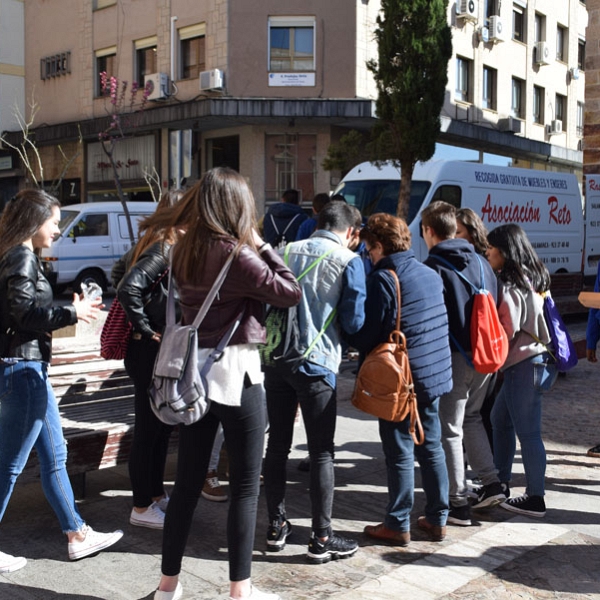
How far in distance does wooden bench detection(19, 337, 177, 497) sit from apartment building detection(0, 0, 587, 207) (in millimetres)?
13520

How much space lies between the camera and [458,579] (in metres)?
3.82

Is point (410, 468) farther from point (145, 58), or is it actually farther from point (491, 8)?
point (491, 8)

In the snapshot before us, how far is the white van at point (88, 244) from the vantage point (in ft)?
54.1

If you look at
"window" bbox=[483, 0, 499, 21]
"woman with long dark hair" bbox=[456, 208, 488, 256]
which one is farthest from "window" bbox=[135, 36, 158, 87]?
"woman with long dark hair" bbox=[456, 208, 488, 256]

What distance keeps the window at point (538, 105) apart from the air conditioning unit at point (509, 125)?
3.04m

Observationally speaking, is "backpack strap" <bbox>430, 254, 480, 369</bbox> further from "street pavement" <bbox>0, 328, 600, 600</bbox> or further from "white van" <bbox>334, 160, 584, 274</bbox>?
"white van" <bbox>334, 160, 584, 274</bbox>

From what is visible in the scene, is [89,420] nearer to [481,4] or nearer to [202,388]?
[202,388]

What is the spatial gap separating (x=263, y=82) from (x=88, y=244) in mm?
8314

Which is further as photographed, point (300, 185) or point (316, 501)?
point (300, 185)

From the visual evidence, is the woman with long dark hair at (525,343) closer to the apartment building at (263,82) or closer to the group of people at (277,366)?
the group of people at (277,366)

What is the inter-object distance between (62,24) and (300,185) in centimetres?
1112

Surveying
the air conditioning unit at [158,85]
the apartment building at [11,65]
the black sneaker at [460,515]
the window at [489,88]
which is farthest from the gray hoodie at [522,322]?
the apartment building at [11,65]

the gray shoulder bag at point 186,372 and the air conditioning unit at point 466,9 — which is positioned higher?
the air conditioning unit at point 466,9

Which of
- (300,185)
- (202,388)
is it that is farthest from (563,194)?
(202,388)
